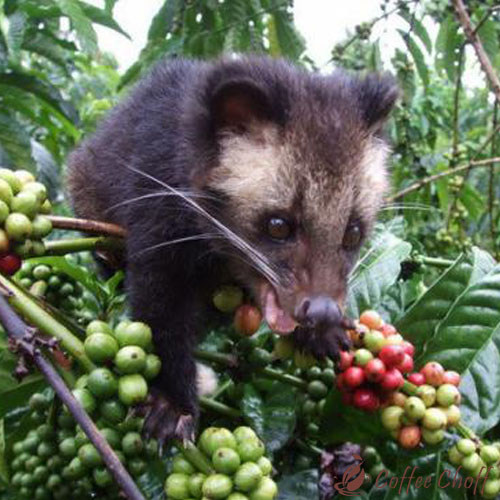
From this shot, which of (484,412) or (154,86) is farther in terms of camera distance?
(154,86)

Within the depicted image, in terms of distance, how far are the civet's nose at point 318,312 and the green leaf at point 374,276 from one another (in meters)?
0.21

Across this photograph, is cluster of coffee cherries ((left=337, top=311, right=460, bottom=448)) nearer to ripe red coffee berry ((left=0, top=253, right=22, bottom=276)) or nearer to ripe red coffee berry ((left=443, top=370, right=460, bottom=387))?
ripe red coffee berry ((left=443, top=370, right=460, bottom=387))

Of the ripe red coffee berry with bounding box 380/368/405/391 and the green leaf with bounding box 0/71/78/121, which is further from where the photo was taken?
the green leaf with bounding box 0/71/78/121

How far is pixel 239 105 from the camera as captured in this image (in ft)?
6.16

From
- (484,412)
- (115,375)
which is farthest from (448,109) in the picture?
(115,375)

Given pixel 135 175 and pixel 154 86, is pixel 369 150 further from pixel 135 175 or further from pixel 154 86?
pixel 154 86

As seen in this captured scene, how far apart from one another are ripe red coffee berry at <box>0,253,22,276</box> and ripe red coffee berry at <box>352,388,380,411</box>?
662mm

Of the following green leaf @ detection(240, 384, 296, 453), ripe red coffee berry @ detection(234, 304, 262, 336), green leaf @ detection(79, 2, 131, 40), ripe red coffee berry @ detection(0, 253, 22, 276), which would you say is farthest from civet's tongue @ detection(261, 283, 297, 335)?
green leaf @ detection(79, 2, 131, 40)

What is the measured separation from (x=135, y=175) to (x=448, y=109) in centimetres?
367

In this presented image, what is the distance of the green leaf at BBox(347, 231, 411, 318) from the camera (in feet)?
5.83

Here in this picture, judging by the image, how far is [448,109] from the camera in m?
5.25

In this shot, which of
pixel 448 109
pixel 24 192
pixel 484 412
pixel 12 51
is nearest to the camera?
pixel 24 192

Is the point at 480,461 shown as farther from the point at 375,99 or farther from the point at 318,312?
the point at 375,99

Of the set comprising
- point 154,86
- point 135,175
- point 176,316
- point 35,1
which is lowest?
point 176,316
